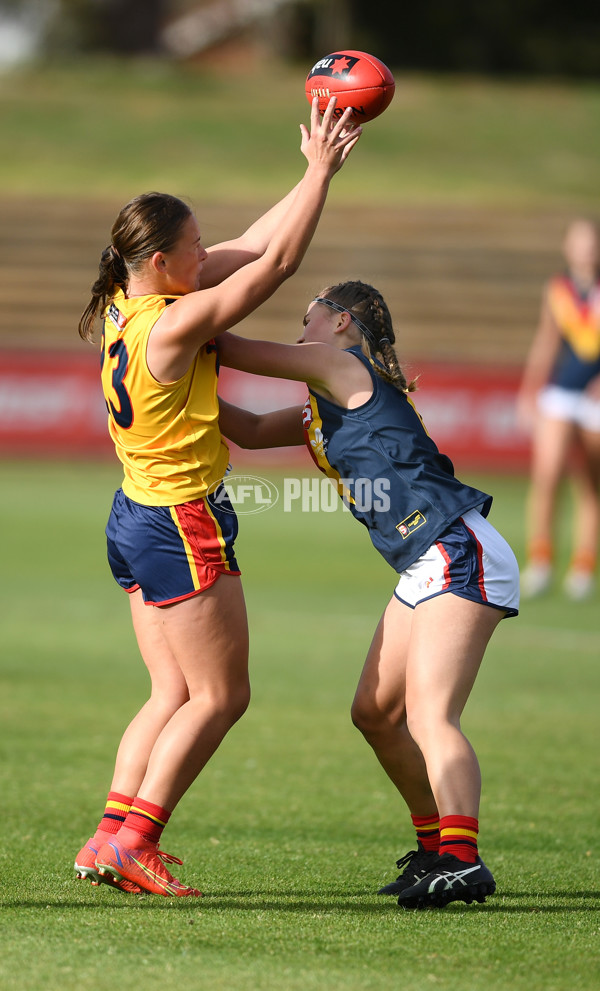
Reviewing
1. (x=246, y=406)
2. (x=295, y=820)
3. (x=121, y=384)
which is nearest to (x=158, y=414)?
(x=121, y=384)

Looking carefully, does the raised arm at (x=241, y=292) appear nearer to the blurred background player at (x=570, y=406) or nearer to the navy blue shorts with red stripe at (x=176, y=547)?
the navy blue shorts with red stripe at (x=176, y=547)

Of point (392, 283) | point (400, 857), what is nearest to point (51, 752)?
point (400, 857)

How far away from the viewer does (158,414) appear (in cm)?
364

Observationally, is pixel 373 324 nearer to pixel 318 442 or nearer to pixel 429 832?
pixel 318 442

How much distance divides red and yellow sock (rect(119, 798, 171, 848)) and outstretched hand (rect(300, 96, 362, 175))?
1840 mm

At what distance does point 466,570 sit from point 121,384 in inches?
43.5

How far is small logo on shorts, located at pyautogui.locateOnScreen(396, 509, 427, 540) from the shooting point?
3695 mm

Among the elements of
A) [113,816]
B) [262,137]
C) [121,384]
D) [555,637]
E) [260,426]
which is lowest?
[555,637]

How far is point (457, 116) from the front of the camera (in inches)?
1444

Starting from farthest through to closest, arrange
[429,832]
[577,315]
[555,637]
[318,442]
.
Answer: [577,315], [555,637], [429,832], [318,442]

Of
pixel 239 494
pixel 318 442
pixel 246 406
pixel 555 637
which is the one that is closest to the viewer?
pixel 318 442

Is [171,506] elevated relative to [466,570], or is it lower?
elevated

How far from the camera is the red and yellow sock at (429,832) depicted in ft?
12.8

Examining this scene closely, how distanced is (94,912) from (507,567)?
4.84ft
